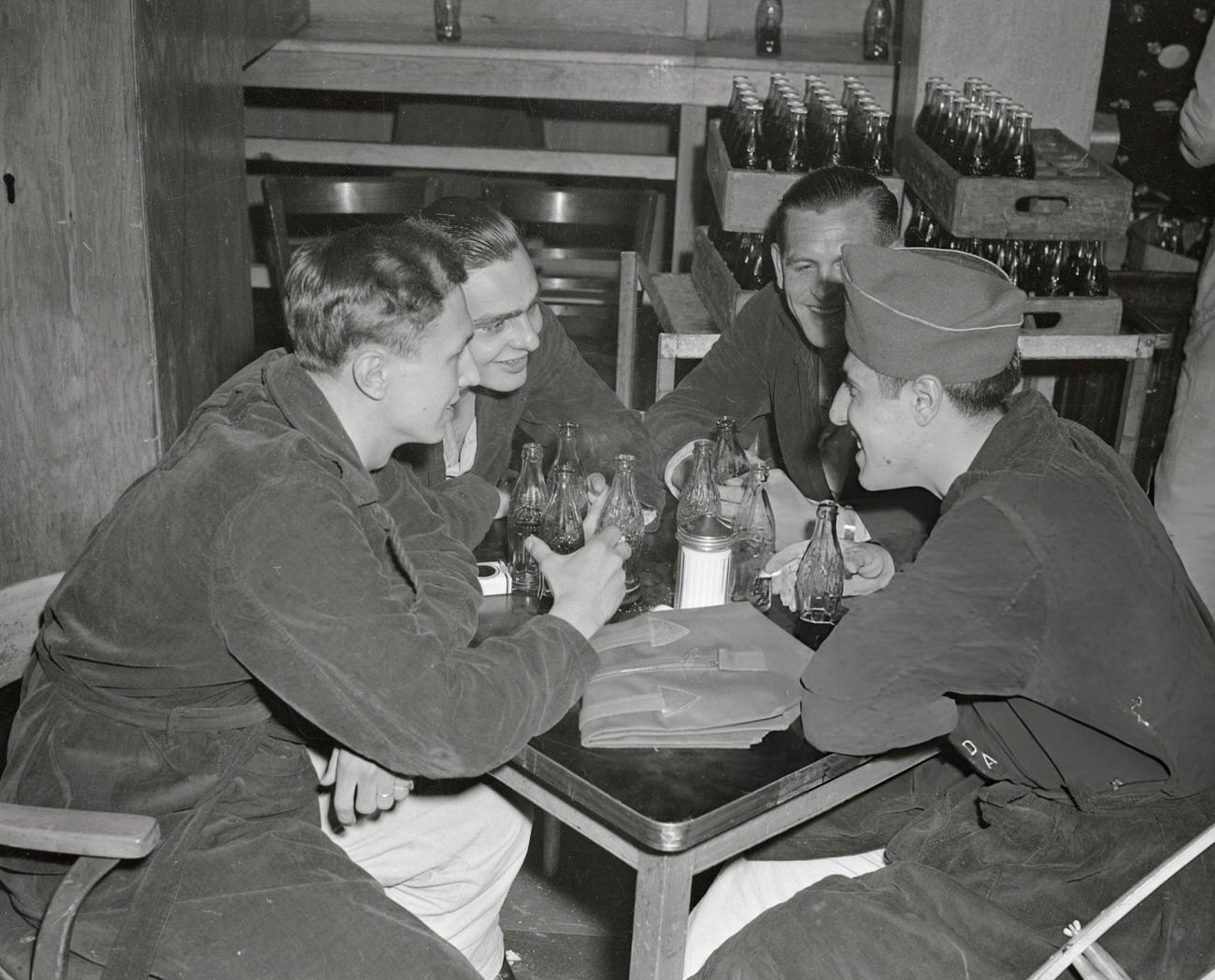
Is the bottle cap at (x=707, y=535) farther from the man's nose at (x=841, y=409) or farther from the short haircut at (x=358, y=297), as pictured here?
the short haircut at (x=358, y=297)

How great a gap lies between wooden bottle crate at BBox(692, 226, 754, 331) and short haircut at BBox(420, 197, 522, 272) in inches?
33.0

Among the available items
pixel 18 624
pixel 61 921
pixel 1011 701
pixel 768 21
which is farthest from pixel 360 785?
pixel 768 21

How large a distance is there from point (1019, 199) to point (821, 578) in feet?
5.48

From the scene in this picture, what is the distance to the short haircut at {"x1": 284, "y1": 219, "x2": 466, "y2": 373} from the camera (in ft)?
5.90

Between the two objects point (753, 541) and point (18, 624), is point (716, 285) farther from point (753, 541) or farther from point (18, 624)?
point (18, 624)

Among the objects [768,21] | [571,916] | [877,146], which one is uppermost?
[768,21]

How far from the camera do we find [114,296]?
2.91 metres

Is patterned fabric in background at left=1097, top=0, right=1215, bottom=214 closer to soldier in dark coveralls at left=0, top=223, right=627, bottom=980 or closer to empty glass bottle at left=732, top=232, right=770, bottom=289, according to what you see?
empty glass bottle at left=732, top=232, right=770, bottom=289

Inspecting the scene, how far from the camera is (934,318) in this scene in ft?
6.05

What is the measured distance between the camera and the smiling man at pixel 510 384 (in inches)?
98.9

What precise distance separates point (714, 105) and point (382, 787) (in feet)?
13.1

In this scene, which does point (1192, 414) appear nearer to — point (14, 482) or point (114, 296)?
point (114, 296)

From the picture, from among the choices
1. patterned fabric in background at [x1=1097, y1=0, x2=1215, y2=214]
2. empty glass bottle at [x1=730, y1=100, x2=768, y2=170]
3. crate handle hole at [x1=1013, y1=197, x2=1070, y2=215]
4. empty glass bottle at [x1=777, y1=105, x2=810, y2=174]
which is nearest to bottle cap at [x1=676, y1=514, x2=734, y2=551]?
crate handle hole at [x1=1013, y1=197, x2=1070, y2=215]

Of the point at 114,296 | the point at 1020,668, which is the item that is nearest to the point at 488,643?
Result: the point at 1020,668
